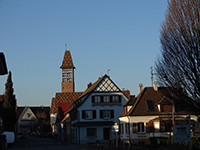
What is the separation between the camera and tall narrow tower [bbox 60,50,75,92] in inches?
4109

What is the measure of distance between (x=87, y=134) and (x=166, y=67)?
111 ft

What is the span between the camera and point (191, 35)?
23.8 meters

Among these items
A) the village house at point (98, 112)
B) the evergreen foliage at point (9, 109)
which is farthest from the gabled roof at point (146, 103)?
the evergreen foliage at point (9, 109)

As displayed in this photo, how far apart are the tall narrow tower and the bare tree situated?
80.0 m

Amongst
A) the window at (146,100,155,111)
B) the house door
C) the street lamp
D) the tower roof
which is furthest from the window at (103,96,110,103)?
the tower roof

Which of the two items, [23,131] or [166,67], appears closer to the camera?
[166,67]

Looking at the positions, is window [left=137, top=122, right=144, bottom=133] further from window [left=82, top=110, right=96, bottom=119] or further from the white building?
window [left=82, top=110, right=96, bottom=119]

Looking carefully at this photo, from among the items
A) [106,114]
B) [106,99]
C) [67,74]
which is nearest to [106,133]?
[106,114]

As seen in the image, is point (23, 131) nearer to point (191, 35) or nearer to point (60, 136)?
point (60, 136)

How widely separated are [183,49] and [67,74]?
272 feet

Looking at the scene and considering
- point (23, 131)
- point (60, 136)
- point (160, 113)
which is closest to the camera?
point (160, 113)

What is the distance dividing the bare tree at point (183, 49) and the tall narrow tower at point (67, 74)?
8002 centimetres

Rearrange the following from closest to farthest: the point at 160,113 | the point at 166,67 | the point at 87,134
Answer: the point at 166,67, the point at 160,113, the point at 87,134

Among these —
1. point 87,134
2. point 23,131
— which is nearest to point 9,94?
point 87,134
